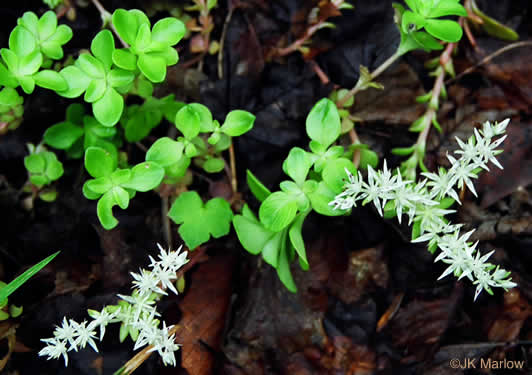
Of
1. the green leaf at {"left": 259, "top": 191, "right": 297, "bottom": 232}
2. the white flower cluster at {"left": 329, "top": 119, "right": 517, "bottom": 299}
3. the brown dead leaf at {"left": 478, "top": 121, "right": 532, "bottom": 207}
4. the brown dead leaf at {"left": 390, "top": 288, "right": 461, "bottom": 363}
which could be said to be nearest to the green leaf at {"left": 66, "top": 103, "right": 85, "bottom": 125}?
the green leaf at {"left": 259, "top": 191, "right": 297, "bottom": 232}

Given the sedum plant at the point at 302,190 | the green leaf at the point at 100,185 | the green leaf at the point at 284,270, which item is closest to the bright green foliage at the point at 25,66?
the green leaf at the point at 100,185

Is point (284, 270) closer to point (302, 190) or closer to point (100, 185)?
point (302, 190)

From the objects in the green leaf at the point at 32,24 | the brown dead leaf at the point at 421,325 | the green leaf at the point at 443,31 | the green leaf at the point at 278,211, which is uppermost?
the green leaf at the point at 32,24

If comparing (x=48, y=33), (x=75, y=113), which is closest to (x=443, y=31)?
(x=48, y=33)

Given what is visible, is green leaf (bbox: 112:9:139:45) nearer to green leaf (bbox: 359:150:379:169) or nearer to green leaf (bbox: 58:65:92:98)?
green leaf (bbox: 58:65:92:98)

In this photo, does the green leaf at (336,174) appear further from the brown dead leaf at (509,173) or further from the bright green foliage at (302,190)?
the brown dead leaf at (509,173)

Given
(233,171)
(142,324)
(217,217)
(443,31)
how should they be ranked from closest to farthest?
(142,324), (443,31), (217,217), (233,171)

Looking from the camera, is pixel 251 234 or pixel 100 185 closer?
pixel 100 185
